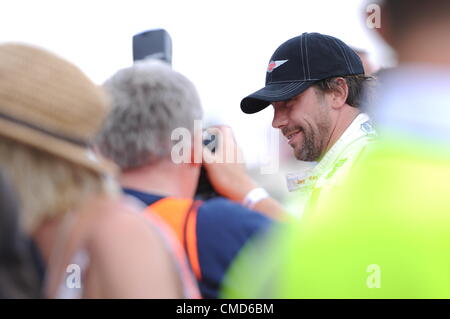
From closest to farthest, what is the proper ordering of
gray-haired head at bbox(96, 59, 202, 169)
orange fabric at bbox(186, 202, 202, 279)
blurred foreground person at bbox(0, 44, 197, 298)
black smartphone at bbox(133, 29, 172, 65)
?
blurred foreground person at bbox(0, 44, 197, 298) < orange fabric at bbox(186, 202, 202, 279) < gray-haired head at bbox(96, 59, 202, 169) < black smartphone at bbox(133, 29, 172, 65)

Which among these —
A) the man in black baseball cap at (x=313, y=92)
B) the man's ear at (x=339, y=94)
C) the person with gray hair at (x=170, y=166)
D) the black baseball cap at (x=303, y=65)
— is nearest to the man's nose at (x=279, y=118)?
the man in black baseball cap at (x=313, y=92)

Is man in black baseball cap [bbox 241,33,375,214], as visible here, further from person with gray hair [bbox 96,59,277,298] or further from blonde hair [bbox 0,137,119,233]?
blonde hair [bbox 0,137,119,233]

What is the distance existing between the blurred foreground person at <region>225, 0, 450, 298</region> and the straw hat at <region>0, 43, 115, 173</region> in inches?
20.1

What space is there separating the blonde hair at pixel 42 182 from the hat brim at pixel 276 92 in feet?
5.03

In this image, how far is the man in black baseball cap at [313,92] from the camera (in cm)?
260

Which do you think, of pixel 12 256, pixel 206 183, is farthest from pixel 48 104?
pixel 206 183

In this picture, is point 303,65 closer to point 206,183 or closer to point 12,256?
point 206,183

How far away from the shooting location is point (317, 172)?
93.4 inches

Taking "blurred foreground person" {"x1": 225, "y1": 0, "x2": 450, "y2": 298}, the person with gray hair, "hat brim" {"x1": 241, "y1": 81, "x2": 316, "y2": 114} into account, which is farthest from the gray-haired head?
"hat brim" {"x1": 241, "y1": 81, "x2": 316, "y2": 114}

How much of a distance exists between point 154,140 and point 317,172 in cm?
98

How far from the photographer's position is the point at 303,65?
8.54ft

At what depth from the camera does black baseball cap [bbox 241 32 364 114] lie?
102 inches

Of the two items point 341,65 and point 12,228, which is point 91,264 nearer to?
point 12,228

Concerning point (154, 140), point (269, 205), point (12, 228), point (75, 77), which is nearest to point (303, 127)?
point (269, 205)
